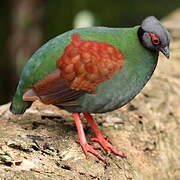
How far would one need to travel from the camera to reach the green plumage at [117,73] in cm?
398

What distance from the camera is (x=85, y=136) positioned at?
4520 mm

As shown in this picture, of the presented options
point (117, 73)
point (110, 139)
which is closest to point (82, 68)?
point (117, 73)

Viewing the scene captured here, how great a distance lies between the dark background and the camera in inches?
343

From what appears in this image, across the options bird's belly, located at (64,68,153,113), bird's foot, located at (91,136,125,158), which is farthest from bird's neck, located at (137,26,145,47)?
bird's foot, located at (91,136,125,158)

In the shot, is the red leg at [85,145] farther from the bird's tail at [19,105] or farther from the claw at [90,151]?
the bird's tail at [19,105]

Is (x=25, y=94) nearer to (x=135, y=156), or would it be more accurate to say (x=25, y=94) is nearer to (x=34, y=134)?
(x=34, y=134)

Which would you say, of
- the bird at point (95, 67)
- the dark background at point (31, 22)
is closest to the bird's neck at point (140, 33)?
the bird at point (95, 67)

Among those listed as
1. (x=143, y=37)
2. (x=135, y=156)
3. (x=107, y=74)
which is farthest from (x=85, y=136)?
(x=143, y=37)

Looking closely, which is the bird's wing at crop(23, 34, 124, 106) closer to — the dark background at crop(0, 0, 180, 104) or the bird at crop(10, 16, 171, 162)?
the bird at crop(10, 16, 171, 162)

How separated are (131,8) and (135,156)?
23.2ft

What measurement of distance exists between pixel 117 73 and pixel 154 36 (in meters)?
0.41

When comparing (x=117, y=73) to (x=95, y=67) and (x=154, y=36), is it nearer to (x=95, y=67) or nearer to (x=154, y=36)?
(x=95, y=67)

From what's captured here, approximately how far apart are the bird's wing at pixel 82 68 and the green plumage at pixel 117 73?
0.05 m

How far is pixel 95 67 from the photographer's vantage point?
394cm
